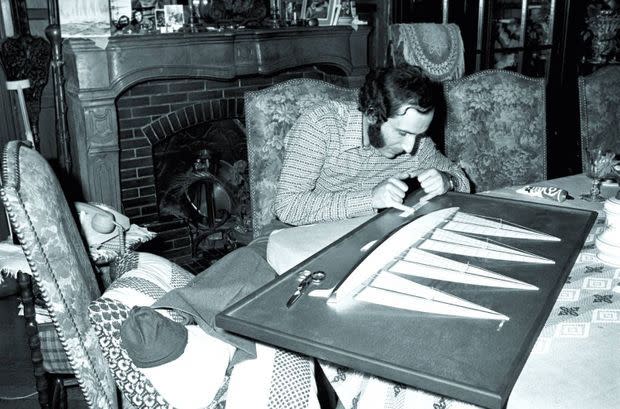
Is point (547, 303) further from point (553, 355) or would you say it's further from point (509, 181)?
point (509, 181)

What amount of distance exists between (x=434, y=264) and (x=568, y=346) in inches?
11.9

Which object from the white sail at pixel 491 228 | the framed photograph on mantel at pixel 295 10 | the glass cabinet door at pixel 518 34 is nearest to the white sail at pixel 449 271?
the white sail at pixel 491 228

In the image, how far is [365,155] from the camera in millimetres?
1866

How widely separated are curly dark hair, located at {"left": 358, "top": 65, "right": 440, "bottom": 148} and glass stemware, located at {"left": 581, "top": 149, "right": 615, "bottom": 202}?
1.85 ft

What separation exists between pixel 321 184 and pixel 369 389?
0.84m

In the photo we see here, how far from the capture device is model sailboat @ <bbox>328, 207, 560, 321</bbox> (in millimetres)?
1032

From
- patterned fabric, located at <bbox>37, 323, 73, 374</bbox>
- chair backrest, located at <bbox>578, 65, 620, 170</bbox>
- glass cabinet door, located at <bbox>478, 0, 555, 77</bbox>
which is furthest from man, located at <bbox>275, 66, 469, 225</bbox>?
glass cabinet door, located at <bbox>478, 0, 555, 77</bbox>

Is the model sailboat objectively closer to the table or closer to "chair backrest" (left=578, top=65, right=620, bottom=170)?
the table

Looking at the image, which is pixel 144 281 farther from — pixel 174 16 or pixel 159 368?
pixel 174 16

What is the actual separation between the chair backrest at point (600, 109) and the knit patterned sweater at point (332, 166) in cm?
106

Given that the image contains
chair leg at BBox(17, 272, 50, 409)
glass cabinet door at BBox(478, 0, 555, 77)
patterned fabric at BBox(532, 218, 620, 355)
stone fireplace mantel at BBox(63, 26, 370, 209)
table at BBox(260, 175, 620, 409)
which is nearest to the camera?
table at BBox(260, 175, 620, 409)

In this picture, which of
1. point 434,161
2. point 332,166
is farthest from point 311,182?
point 434,161

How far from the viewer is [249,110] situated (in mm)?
2096

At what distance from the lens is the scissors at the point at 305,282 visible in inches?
41.7
